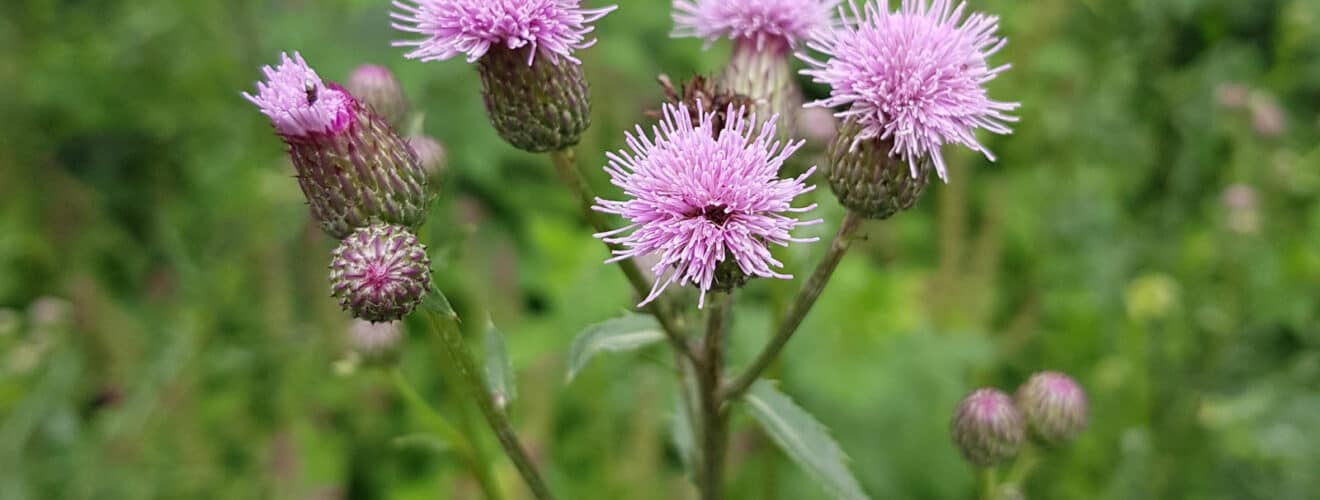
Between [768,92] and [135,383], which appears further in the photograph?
[135,383]

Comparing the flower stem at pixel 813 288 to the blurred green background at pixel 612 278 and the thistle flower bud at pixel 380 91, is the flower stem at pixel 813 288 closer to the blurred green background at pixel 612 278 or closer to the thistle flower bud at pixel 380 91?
the blurred green background at pixel 612 278

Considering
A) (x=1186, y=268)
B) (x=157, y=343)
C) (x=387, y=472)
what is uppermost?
(x=1186, y=268)

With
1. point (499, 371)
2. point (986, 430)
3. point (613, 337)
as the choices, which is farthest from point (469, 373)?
point (986, 430)

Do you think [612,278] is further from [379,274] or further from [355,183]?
[379,274]

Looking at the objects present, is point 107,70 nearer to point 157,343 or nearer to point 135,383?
point 157,343

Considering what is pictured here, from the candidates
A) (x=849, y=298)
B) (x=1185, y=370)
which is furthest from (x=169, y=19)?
(x=1185, y=370)

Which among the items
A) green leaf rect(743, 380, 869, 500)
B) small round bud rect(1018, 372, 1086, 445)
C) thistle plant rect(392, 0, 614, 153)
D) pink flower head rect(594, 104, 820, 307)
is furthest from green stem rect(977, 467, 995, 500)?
thistle plant rect(392, 0, 614, 153)

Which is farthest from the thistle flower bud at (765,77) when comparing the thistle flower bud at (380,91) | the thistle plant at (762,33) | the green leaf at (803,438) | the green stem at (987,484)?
the green stem at (987,484)

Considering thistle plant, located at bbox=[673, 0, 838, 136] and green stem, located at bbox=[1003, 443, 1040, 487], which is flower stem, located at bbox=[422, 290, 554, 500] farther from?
green stem, located at bbox=[1003, 443, 1040, 487]
